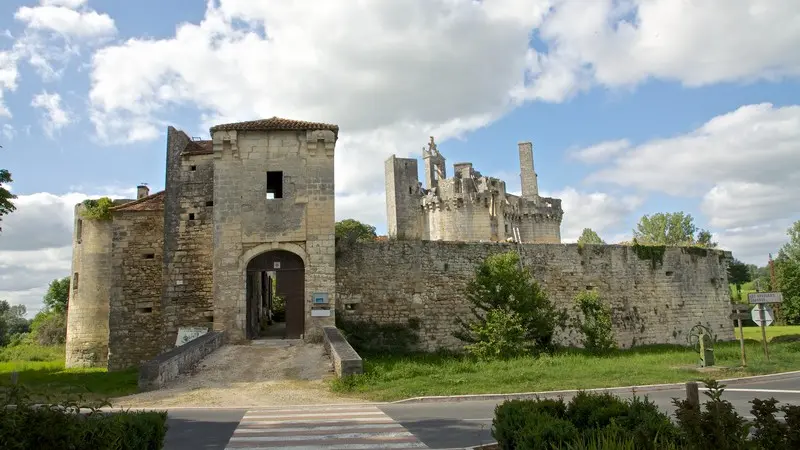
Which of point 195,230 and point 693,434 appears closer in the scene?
point 693,434

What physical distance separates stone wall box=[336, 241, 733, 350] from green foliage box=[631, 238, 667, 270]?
0.15 metres

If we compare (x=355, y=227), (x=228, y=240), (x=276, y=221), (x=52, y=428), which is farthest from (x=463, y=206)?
(x=52, y=428)

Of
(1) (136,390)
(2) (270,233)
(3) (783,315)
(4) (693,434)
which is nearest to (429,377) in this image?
(1) (136,390)

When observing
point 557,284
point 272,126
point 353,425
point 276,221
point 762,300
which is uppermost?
point 272,126

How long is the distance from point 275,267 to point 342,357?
6896mm

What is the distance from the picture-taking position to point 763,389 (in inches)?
520

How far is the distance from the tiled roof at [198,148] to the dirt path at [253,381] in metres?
8.34

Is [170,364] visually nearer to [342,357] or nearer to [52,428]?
→ [342,357]

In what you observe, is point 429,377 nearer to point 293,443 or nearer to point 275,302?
point 293,443

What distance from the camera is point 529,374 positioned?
574 inches

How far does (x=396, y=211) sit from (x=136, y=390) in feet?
119

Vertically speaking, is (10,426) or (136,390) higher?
(10,426)

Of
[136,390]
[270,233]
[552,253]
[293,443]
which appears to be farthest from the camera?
[552,253]

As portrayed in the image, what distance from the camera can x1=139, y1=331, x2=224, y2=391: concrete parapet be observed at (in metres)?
13.0
